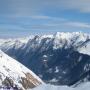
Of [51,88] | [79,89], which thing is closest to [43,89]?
[51,88]

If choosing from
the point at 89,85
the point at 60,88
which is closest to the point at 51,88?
the point at 60,88

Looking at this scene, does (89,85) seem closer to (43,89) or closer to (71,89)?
(71,89)

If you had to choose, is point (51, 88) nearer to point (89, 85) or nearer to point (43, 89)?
point (43, 89)

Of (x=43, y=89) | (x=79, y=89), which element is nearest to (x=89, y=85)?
(x=79, y=89)

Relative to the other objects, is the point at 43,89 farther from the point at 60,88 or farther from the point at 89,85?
the point at 89,85
